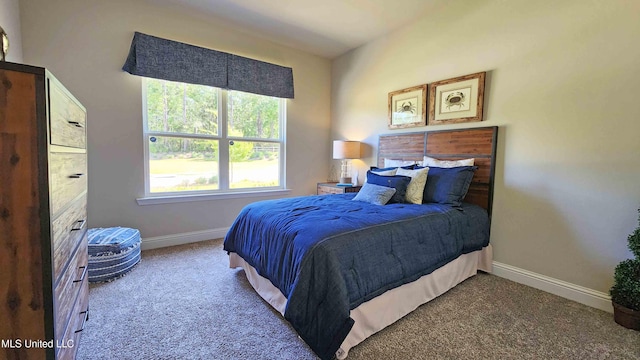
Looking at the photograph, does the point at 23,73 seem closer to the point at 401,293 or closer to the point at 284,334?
the point at 284,334

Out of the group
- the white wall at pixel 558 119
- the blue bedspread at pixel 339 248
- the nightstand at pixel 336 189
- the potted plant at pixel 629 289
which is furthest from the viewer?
the nightstand at pixel 336 189

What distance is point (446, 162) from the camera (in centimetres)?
279

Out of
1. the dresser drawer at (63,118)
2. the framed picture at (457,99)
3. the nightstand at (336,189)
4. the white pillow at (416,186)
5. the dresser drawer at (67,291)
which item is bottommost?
the dresser drawer at (67,291)

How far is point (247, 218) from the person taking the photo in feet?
7.39

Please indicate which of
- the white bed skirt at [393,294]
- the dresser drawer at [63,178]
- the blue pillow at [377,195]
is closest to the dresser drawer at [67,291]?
the dresser drawer at [63,178]

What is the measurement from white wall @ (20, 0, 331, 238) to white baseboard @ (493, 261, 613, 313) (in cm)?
320

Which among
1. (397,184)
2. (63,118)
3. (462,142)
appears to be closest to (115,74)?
(63,118)

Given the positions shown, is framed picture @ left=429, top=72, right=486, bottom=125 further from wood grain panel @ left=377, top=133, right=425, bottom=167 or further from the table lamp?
the table lamp

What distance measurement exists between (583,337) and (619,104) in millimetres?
1623

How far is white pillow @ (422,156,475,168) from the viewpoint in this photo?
8.71 ft

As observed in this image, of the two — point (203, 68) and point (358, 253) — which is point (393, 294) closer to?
point (358, 253)

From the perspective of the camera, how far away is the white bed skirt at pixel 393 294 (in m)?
1.56

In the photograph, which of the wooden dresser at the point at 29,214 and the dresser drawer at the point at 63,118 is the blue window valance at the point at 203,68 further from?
the wooden dresser at the point at 29,214

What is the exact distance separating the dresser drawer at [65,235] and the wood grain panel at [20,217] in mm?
73
